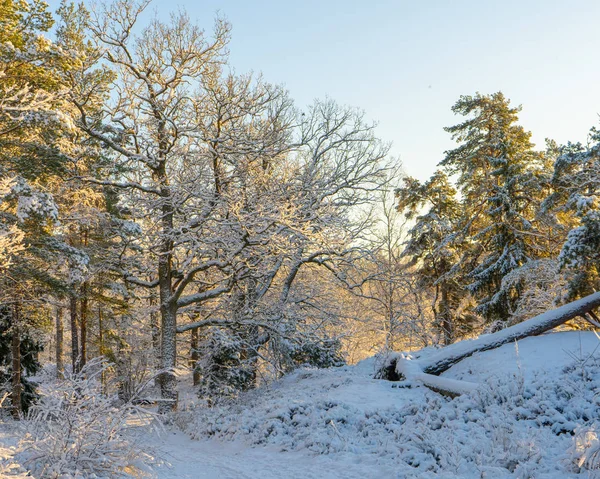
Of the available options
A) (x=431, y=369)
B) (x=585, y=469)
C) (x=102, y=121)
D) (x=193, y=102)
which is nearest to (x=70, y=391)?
(x=585, y=469)

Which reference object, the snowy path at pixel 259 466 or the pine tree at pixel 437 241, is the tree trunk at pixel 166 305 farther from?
the pine tree at pixel 437 241

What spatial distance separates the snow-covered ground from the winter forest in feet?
0.14

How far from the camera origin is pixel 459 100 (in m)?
21.5

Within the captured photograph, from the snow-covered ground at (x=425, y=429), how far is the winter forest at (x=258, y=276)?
4cm

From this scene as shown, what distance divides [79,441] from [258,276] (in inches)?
381

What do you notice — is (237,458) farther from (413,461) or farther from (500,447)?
(500,447)

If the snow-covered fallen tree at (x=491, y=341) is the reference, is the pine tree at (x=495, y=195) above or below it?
above

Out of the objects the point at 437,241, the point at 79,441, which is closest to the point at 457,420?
the point at 79,441

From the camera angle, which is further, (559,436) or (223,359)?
(223,359)

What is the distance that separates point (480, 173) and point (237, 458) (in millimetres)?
19326

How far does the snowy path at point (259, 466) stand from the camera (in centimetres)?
563

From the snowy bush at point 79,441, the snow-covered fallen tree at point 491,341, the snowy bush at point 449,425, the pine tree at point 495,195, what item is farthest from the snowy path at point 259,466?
the pine tree at point 495,195

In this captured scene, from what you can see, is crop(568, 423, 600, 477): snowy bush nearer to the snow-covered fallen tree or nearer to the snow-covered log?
the snow-covered log

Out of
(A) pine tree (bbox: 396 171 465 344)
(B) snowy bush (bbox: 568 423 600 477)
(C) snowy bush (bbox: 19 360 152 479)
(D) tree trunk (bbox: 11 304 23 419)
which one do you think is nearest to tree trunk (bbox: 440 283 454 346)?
(A) pine tree (bbox: 396 171 465 344)
